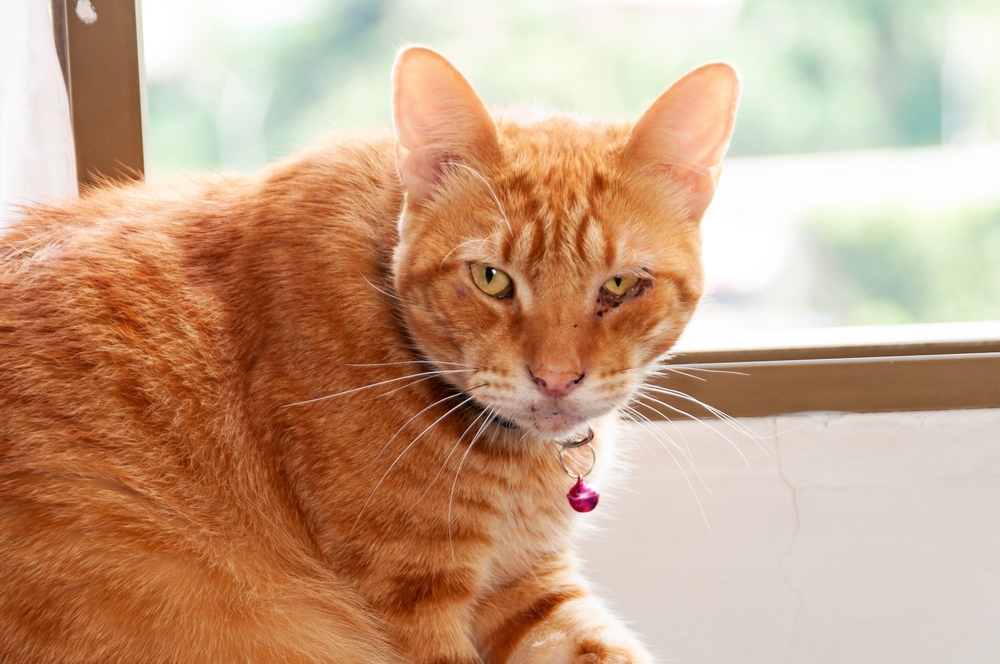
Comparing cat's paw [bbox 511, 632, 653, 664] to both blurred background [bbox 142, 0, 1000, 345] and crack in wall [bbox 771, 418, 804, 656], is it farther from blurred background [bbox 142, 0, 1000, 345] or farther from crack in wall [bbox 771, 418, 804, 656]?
blurred background [bbox 142, 0, 1000, 345]

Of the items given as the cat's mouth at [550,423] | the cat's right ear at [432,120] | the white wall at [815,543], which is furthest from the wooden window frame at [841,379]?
the cat's right ear at [432,120]

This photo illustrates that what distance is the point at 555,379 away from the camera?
1.08 meters

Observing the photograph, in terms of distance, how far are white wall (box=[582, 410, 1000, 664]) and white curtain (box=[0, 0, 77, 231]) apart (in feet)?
4.08

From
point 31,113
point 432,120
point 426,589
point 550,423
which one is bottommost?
point 426,589

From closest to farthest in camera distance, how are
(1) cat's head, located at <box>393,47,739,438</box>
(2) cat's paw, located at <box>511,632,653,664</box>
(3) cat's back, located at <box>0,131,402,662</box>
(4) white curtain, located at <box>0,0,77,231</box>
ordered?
(3) cat's back, located at <box>0,131,402,662</box>
(1) cat's head, located at <box>393,47,739,438</box>
(2) cat's paw, located at <box>511,632,653,664</box>
(4) white curtain, located at <box>0,0,77,231</box>

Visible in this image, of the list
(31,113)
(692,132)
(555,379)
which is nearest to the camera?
(555,379)

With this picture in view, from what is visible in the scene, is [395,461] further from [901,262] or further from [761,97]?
[901,262]

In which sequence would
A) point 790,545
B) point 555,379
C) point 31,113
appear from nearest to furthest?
point 555,379
point 31,113
point 790,545

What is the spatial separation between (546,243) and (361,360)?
31 centimetres

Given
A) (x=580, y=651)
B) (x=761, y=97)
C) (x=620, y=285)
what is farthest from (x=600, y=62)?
(x=580, y=651)

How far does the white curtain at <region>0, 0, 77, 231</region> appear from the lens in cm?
146

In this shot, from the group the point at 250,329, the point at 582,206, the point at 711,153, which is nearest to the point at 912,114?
the point at 711,153

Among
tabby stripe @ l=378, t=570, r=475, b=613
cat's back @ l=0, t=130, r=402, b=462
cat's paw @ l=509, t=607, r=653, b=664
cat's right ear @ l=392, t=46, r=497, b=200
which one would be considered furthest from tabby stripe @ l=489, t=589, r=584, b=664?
cat's right ear @ l=392, t=46, r=497, b=200

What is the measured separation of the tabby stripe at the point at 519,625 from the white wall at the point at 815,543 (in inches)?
12.4
